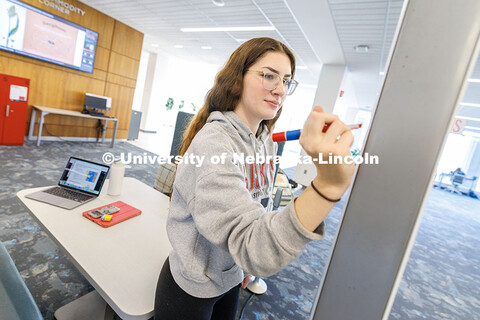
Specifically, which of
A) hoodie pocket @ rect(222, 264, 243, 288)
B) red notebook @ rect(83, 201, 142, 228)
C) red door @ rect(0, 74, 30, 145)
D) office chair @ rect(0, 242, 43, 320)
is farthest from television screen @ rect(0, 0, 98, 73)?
hoodie pocket @ rect(222, 264, 243, 288)

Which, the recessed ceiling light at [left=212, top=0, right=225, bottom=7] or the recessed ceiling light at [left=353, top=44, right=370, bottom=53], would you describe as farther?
the recessed ceiling light at [left=353, top=44, right=370, bottom=53]

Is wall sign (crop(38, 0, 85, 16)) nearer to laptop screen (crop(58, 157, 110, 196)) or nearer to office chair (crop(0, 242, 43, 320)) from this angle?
laptop screen (crop(58, 157, 110, 196))

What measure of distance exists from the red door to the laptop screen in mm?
3992

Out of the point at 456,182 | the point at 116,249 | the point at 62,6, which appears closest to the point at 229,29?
the point at 62,6

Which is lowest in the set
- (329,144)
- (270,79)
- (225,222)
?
(225,222)

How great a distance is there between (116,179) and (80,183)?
0.66 feet

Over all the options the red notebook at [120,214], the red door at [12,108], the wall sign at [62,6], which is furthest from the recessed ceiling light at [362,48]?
the red door at [12,108]

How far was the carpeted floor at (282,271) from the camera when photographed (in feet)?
5.74

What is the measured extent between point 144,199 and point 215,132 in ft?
3.59

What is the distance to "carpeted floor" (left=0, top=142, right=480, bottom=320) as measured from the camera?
1.75m

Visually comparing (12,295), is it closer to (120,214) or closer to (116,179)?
(120,214)

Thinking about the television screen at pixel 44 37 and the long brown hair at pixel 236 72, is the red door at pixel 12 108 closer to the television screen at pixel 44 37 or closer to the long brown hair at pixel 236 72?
the television screen at pixel 44 37

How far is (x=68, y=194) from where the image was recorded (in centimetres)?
138

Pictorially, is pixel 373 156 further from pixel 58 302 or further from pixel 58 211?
pixel 58 302
